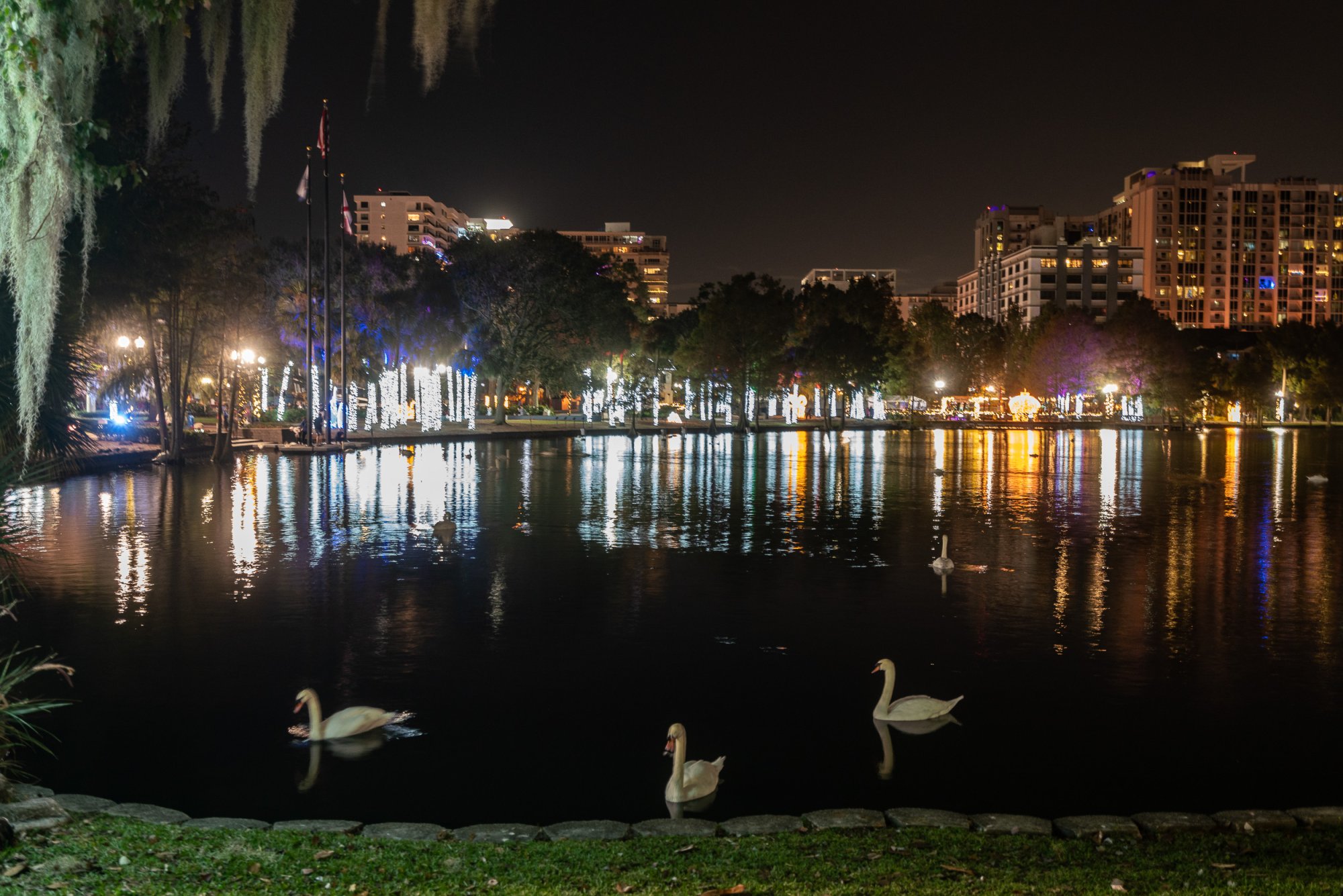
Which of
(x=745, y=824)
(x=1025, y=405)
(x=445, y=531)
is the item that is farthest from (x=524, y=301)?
(x=1025, y=405)

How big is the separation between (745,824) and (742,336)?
75809 millimetres

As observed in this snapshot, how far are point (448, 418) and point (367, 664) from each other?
64.0 metres

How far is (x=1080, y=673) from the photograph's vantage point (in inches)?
386

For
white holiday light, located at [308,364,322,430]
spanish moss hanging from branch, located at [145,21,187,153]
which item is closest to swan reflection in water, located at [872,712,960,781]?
spanish moss hanging from branch, located at [145,21,187,153]

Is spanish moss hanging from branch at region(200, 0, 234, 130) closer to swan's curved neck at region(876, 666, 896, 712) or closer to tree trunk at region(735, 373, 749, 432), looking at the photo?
swan's curved neck at region(876, 666, 896, 712)

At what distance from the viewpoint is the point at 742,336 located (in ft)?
265

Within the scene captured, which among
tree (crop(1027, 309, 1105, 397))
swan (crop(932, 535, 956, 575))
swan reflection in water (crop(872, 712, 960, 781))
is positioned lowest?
swan reflection in water (crop(872, 712, 960, 781))

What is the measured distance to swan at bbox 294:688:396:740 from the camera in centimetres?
778

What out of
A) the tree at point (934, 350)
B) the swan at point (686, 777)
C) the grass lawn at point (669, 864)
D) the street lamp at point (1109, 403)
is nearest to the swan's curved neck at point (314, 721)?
the grass lawn at point (669, 864)

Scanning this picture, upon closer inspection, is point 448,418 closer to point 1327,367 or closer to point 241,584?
point 241,584

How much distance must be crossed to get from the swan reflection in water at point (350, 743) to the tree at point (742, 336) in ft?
232

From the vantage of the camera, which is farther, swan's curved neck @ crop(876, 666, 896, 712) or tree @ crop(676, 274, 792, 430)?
tree @ crop(676, 274, 792, 430)

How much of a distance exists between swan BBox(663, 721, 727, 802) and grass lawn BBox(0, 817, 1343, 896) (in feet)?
2.92

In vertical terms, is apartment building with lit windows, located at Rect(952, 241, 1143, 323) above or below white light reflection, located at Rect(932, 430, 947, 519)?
above
